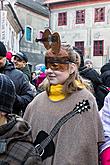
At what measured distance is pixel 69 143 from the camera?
3.31 metres

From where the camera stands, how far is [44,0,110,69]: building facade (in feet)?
108

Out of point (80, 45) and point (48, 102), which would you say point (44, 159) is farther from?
point (80, 45)

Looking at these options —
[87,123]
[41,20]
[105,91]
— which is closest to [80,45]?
[41,20]

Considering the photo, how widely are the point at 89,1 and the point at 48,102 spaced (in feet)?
101

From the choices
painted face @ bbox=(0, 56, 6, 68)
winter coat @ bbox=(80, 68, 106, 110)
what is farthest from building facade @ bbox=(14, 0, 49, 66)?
painted face @ bbox=(0, 56, 6, 68)

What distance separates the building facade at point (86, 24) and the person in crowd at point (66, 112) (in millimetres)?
28937

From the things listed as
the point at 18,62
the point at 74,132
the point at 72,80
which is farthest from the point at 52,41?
the point at 18,62

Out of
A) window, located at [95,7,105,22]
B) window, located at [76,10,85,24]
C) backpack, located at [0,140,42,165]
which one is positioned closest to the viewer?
backpack, located at [0,140,42,165]

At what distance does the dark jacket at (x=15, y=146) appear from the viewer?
2.16 meters

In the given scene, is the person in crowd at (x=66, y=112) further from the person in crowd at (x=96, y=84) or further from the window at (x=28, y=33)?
the window at (x=28, y=33)

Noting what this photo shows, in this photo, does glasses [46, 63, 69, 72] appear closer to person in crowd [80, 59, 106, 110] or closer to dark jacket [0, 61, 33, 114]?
dark jacket [0, 61, 33, 114]

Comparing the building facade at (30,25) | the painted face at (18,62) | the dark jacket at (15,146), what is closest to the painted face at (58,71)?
the dark jacket at (15,146)

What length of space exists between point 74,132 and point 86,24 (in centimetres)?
3089

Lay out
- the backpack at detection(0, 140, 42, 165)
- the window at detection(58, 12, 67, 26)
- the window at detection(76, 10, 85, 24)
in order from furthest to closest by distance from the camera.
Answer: the window at detection(58, 12, 67, 26)
the window at detection(76, 10, 85, 24)
the backpack at detection(0, 140, 42, 165)
